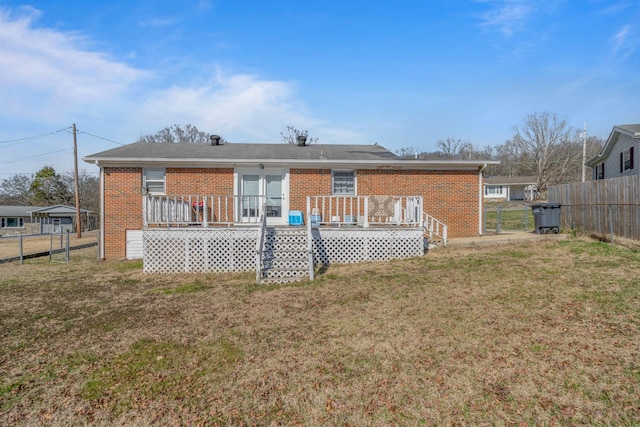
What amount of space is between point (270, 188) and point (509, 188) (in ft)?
133

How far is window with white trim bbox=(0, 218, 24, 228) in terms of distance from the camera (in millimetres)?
41281

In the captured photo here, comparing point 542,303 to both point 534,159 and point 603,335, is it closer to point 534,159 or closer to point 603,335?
point 603,335

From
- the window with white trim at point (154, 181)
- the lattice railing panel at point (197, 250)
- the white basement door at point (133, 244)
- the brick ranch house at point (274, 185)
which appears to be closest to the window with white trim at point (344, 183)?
the brick ranch house at point (274, 185)

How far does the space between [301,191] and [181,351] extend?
316 inches

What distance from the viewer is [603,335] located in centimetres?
417

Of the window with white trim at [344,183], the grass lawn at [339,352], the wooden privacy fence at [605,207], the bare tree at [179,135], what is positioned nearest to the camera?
the grass lawn at [339,352]

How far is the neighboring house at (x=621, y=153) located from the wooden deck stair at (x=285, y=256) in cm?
1665

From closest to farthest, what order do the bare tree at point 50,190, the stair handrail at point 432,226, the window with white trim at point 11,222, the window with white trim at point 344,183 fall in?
the stair handrail at point 432,226 → the window with white trim at point 344,183 → the window with white trim at point 11,222 → the bare tree at point 50,190

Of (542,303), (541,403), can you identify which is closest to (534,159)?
(542,303)

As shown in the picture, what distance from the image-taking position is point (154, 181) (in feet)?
38.2

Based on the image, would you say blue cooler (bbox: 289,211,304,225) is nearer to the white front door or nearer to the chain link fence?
the white front door

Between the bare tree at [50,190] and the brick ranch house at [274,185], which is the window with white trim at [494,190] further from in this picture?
the bare tree at [50,190]

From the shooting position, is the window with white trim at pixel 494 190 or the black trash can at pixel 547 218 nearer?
the black trash can at pixel 547 218

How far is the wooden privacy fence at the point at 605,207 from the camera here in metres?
9.30
